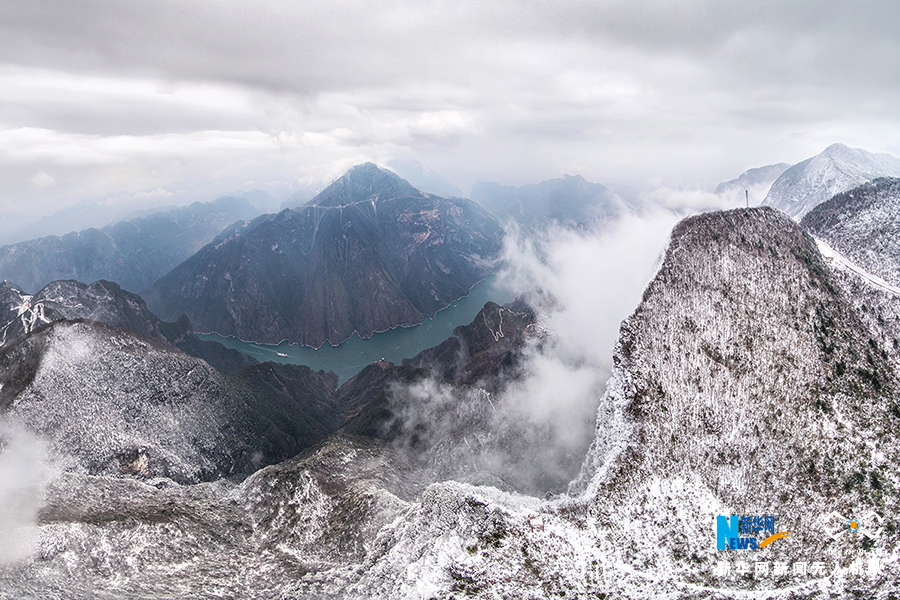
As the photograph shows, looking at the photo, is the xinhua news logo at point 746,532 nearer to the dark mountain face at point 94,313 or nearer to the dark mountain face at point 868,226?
the dark mountain face at point 868,226

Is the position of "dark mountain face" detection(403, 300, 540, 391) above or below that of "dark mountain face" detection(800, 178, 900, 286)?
below

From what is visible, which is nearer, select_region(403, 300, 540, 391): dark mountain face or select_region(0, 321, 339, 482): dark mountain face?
select_region(0, 321, 339, 482): dark mountain face

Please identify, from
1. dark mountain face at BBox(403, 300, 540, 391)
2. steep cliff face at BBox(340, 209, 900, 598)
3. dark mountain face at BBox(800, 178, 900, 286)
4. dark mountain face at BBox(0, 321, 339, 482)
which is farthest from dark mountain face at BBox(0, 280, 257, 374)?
dark mountain face at BBox(800, 178, 900, 286)

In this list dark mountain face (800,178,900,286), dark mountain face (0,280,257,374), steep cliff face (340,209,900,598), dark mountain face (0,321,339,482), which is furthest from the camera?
dark mountain face (0,280,257,374)

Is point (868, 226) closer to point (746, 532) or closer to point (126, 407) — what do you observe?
point (746, 532)

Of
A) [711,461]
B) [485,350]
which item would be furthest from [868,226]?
[485,350]

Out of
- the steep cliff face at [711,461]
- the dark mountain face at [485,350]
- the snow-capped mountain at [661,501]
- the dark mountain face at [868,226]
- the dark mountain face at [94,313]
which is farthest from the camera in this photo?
the dark mountain face at [485,350]

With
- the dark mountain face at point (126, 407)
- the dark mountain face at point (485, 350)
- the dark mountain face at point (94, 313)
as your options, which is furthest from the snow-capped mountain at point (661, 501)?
the dark mountain face at point (94, 313)

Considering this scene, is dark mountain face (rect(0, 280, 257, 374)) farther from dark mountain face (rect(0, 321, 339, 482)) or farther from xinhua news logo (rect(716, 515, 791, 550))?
xinhua news logo (rect(716, 515, 791, 550))
